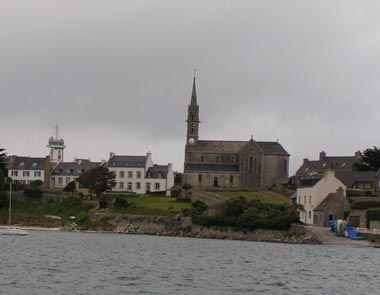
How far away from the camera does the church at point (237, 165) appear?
Answer: 413 ft

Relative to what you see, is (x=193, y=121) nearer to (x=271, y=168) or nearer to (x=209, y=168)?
(x=209, y=168)

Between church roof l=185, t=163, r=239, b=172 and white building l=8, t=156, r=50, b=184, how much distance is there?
2073cm

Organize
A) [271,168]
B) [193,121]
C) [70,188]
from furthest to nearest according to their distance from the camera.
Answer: [193,121] < [271,168] < [70,188]

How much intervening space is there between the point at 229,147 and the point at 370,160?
22.5 m

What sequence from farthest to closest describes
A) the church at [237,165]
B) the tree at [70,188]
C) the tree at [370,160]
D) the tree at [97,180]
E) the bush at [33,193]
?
1. the church at [237,165]
2. the tree at [370,160]
3. the tree at [70,188]
4. the tree at [97,180]
5. the bush at [33,193]

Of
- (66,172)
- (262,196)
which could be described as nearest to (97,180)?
(66,172)

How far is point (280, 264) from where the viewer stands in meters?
52.9

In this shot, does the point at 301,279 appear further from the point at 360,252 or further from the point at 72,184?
the point at 72,184

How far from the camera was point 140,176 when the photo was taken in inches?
4702

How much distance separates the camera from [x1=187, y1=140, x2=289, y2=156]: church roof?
417 feet

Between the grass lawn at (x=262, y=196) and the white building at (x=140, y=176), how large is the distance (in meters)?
10.2

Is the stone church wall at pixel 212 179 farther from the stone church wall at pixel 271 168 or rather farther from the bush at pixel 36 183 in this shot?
the bush at pixel 36 183

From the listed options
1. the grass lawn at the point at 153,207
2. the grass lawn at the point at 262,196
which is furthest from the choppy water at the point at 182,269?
the grass lawn at the point at 262,196

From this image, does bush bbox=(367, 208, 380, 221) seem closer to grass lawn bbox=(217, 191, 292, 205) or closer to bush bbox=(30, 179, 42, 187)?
grass lawn bbox=(217, 191, 292, 205)
